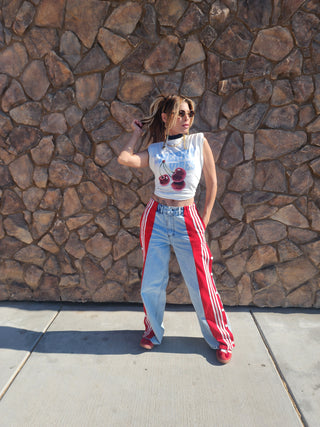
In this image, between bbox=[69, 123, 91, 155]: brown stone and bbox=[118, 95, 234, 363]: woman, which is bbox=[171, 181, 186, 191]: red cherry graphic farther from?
bbox=[69, 123, 91, 155]: brown stone

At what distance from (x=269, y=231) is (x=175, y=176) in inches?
46.2

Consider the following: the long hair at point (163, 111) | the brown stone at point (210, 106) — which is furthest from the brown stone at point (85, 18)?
the brown stone at point (210, 106)

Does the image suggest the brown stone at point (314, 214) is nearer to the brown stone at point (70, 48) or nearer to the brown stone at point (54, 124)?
the brown stone at point (54, 124)

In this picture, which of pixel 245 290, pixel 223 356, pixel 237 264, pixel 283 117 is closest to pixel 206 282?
pixel 223 356

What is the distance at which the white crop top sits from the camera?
2324 millimetres

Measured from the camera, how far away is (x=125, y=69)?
285cm

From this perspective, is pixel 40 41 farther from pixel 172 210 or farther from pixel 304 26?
pixel 304 26

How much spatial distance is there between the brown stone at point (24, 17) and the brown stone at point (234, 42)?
1499mm

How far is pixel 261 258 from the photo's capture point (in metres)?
3.10

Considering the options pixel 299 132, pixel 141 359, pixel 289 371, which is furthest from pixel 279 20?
pixel 141 359

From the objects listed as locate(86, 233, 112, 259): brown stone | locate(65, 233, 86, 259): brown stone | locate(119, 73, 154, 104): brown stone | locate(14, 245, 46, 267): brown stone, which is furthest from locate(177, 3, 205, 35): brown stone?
locate(14, 245, 46, 267): brown stone

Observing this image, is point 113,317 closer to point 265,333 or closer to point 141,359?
point 141,359

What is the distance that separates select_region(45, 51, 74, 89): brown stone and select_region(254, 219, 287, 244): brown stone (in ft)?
6.54

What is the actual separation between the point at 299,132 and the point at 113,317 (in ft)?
7.21
